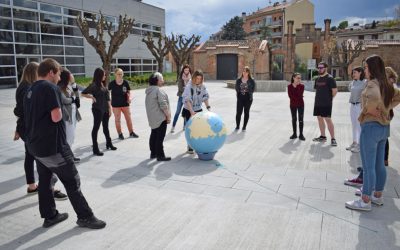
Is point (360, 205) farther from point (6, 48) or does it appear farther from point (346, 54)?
point (346, 54)

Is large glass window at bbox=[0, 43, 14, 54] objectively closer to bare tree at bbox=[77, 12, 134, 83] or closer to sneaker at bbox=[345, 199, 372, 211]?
bare tree at bbox=[77, 12, 134, 83]

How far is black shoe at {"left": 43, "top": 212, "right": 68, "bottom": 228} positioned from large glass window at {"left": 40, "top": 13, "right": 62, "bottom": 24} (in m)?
27.9

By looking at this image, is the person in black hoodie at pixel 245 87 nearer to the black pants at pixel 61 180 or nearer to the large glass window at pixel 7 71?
the black pants at pixel 61 180

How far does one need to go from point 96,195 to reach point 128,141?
12.5ft

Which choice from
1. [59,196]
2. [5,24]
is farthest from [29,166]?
[5,24]

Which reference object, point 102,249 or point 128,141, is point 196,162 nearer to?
A: point 128,141

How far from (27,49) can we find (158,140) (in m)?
24.4

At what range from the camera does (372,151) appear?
15.0 ft

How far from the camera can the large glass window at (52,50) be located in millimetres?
28953

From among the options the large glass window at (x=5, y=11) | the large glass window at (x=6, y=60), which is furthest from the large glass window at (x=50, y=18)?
the large glass window at (x=6, y=60)

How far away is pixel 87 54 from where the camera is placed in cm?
3291

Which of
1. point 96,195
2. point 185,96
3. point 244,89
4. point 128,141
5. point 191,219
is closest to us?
point 191,219

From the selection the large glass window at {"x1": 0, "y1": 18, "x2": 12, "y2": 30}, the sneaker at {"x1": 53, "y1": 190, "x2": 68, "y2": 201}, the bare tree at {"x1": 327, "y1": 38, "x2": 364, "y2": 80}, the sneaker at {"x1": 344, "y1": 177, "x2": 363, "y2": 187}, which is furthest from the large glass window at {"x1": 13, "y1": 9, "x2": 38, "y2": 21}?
the bare tree at {"x1": 327, "y1": 38, "x2": 364, "y2": 80}

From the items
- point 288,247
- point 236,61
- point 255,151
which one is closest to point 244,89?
point 255,151
